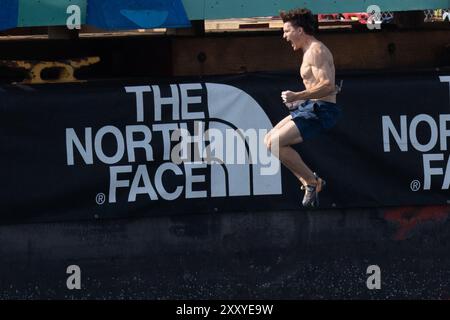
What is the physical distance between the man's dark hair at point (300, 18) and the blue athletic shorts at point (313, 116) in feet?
2.04

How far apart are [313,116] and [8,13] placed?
8.23ft

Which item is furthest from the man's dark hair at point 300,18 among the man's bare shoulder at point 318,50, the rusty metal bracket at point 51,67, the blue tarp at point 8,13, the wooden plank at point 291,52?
the blue tarp at point 8,13

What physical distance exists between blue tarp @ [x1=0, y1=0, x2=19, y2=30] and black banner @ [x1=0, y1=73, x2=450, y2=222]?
0.71 metres

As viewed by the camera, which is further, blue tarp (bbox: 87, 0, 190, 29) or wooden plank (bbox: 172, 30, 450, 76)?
wooden plank (bbox: 172, 30, 450, 76)

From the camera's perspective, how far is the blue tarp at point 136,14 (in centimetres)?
812

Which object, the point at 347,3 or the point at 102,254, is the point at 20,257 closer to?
the point at 102,254

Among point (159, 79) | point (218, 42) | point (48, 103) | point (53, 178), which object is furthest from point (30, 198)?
point (218, 42)

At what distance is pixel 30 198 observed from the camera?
8.62 m

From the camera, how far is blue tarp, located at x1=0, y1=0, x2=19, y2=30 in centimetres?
807

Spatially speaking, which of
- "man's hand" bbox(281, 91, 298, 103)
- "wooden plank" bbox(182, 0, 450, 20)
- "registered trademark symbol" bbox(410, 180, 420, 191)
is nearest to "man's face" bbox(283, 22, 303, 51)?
"wooden plank" bbox(182, 0, 450, 20)

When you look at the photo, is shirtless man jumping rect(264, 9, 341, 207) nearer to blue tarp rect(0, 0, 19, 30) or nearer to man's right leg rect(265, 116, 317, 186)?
man's right leg rect(265, 116, 317, 186)

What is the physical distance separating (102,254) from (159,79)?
152 cm

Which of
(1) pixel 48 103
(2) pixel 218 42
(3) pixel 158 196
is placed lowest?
(3) pixel 158 196

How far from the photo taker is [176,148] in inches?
341
